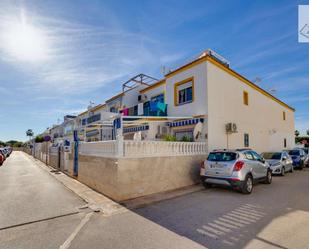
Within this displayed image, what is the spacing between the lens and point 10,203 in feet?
24.4

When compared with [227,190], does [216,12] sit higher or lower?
higher

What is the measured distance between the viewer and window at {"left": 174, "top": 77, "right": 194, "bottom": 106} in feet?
45.6

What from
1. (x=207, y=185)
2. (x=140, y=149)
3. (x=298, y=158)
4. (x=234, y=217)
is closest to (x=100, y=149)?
(x=140, y=149)

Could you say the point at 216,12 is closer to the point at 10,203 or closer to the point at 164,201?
the point at 164,201

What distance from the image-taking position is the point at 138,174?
796 centimetres

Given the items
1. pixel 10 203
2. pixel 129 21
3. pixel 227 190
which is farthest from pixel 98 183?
pixel 129 21

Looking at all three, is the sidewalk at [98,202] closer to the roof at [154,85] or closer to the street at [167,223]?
the street at [167,223]

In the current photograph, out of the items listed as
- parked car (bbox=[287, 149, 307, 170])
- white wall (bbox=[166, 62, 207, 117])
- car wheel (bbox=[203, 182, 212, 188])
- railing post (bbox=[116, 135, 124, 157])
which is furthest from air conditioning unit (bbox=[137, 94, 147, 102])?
parked car (bbox=[287, 149, 307, 170])

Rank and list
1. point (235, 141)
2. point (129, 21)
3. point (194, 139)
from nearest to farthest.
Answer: point (129, 21), point (194, 139), point (235, 141)

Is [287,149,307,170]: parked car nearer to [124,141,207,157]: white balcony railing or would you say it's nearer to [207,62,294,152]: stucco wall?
[207,62,294,152]: stucco wall

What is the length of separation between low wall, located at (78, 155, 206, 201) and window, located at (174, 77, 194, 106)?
492 centimetres

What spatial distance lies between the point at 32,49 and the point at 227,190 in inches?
459

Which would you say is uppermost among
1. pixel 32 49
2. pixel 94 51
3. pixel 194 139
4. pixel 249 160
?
pixel 94 51

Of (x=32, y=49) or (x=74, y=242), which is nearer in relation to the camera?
(x=74, y=242)
